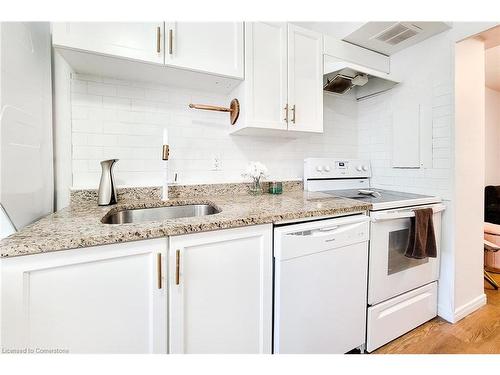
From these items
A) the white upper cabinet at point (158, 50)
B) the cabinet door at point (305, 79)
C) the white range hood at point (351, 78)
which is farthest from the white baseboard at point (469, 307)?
the white upper cabinet at point (158, 50)

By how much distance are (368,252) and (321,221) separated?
42cm

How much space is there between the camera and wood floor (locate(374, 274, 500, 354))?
138 centimetres

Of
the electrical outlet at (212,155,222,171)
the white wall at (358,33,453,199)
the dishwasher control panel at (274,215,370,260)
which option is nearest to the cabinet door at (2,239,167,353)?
the dishwasher control panel at (274,215,370,260)

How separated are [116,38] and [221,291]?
4.37 feet

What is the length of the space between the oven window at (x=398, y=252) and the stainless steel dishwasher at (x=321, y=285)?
0.26 meters

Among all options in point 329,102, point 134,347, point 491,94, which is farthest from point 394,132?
point 491,94

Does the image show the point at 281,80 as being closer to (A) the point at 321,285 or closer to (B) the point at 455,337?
(A) the point at 321,285

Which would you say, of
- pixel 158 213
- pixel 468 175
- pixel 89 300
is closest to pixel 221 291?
pixel 89 300

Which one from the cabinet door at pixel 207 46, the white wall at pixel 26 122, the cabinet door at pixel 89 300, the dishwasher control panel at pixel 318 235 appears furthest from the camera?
the cabinet door at pixel 207 46

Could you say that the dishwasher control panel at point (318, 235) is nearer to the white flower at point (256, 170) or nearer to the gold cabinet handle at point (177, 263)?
the gold cabinet handle at point (177, 263)

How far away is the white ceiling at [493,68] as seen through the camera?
2.48m

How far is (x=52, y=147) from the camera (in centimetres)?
124

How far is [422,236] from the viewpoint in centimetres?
147
